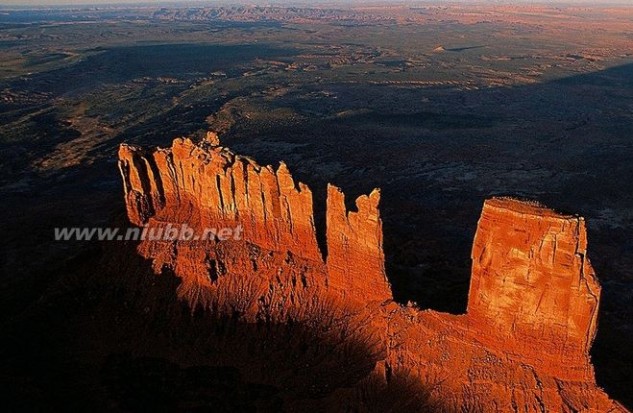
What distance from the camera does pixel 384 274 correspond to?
26.9 metres

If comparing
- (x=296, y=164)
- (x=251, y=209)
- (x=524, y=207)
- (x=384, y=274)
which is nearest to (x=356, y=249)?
(x=384, y=274)

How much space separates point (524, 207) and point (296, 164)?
61.3 m

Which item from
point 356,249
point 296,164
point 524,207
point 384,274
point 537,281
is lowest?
point 296,164

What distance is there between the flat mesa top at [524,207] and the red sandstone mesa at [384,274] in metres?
0.06

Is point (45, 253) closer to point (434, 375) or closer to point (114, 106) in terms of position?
point (434, 375)

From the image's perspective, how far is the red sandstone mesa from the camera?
19.9 meters

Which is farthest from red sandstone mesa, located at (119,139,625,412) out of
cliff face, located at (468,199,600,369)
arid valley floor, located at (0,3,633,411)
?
arid valley floor, located at (0,3,633,411)

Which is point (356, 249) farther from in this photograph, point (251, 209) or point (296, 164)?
point (296, 164)

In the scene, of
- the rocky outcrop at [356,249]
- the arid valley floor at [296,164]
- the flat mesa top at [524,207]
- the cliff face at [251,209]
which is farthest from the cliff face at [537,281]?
the cliff face at [251,209]

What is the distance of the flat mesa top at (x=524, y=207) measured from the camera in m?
19.3

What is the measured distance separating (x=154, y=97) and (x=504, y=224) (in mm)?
117829

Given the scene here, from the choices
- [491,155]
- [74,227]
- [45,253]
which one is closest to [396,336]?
[45,253]

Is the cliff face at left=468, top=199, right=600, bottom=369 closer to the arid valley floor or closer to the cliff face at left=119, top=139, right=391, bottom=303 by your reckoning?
the arid valley floor

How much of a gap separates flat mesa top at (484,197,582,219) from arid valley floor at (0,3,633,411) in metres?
0.96
